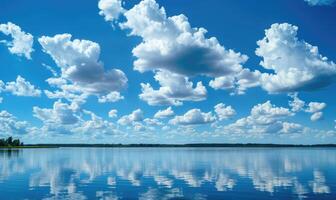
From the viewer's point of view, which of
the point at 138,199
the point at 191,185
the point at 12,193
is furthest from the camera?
the point at 191,185

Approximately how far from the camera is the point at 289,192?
42469 mm

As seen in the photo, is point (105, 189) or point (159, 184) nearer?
point (105, 189)

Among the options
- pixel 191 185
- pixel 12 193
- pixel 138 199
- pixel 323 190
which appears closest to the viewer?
pixel 138 199

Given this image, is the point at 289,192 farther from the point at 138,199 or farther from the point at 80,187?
the point at 80,187

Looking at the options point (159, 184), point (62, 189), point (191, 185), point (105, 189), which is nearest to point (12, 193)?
point (62, 189)

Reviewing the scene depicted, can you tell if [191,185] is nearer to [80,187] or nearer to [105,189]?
[105,189]

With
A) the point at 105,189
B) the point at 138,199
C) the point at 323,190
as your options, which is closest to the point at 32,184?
the point at 105,189

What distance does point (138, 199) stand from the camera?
3756 centimetres

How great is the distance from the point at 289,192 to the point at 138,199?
60.8 ft

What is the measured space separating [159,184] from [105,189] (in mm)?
8495

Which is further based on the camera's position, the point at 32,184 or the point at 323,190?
the point at 32,184

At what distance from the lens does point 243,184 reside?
49906mm

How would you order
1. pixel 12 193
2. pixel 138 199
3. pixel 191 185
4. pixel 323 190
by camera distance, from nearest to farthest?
pixel 138 199 < pixel 12 193 < pixel 323 190 < pixel 191 185

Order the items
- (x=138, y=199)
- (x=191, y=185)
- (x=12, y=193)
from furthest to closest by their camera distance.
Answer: (x=191, y=185) → (x=12, y=193) → (x=138, y=199)
